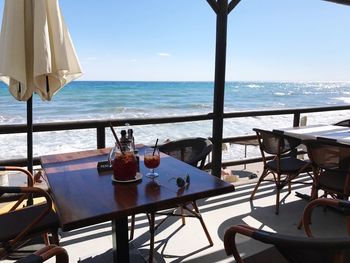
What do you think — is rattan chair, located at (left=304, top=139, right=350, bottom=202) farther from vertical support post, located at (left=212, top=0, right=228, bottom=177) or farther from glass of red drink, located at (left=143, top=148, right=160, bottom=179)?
glass of red drink, located at (left=143, top=148, right=160, bottom=179)

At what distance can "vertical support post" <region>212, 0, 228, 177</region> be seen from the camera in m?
3.08

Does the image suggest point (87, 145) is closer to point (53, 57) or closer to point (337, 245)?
point (53, 57)

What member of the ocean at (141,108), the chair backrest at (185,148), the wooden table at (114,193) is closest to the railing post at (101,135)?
the chair backrest at (185,148)

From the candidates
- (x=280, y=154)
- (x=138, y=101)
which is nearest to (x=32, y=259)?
(x=280, y=154)

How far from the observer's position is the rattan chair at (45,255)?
89 cm

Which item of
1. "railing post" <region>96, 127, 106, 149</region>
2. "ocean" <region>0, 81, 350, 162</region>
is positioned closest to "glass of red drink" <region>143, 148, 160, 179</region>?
"railing post" <region>96, 127, 106, 149</region>

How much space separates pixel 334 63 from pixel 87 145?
26.0m

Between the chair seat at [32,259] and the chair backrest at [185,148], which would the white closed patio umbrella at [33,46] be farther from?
the chair seat at [32,259]

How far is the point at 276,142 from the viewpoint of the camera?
2977 mm

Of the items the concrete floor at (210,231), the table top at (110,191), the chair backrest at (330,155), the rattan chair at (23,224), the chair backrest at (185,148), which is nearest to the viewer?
the table top at (110,191)

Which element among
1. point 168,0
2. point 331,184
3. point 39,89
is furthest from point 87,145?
point 168,0

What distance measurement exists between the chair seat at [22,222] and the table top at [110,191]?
0.84 ft

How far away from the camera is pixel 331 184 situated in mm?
2422

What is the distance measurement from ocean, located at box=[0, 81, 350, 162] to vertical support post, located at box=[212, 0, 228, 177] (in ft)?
14.8
